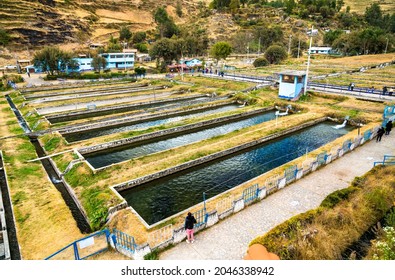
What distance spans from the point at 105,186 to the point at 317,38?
6344 inches

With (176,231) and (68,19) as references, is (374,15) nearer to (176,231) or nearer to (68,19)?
(68,19)

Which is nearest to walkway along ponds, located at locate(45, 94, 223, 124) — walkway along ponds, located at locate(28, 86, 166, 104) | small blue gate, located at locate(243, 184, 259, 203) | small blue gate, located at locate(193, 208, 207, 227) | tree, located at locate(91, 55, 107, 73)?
walkway along ponds, located at locate(28, 86, 166, 104)

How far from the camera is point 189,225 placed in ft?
40.5

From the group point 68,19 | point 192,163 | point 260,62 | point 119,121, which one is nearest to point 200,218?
point 192,163

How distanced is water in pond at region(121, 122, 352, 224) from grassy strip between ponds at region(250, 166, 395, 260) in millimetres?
6635

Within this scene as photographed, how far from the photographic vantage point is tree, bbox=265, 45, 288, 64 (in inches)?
3398

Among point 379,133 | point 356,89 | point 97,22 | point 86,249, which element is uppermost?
point 97,22

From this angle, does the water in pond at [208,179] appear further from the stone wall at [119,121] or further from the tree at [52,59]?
the tree at [52,59]

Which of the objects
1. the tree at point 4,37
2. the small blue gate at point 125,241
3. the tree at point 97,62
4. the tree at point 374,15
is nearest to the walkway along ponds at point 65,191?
the small blue gate at point 125,241

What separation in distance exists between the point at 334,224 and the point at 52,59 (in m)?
70.2

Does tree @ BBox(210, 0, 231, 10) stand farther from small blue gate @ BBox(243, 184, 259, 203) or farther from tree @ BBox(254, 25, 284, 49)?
small blue gate @ BBox(243, 184, 259, 203)

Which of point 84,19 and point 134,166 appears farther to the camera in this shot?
point 84,19

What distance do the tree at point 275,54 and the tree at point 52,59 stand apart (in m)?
58.3

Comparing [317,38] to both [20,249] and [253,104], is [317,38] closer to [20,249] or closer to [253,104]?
[253,104]
